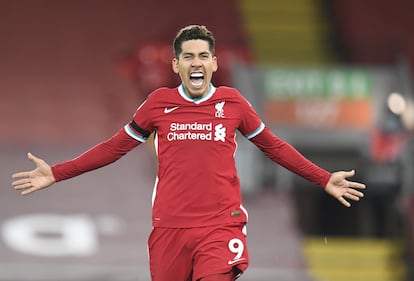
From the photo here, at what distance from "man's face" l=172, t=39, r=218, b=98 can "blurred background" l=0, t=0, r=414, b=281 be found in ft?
18.7

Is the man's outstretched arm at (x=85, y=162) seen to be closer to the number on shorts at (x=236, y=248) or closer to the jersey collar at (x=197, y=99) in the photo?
the jersey collar at (x=197, y=99)

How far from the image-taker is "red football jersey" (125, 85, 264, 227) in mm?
5195

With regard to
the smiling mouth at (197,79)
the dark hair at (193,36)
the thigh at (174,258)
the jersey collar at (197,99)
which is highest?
the dark hair at (193,36)

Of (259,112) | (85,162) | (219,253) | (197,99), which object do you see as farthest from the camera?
(259,112)

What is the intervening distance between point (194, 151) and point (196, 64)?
41 cm

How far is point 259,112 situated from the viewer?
11.8 meters

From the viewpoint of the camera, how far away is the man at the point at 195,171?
5156 mm

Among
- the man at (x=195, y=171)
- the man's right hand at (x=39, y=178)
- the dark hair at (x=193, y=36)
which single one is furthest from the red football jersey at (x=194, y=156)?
the man's right hand at (x=39, y=178)

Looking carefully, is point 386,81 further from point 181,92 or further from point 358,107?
point 181,92

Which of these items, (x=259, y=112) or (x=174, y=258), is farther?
(x=259, y=112)

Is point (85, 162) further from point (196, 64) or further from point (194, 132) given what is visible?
point (196, 64)

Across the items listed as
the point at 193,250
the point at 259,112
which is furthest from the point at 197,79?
the point at 259,112

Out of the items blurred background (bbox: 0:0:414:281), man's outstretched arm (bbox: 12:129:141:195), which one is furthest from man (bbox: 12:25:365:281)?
blurred background (bbox: 0:0:414:281)

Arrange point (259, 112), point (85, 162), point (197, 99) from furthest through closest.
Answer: point (259, 112) < point (85, 162) < point (197, 99)
